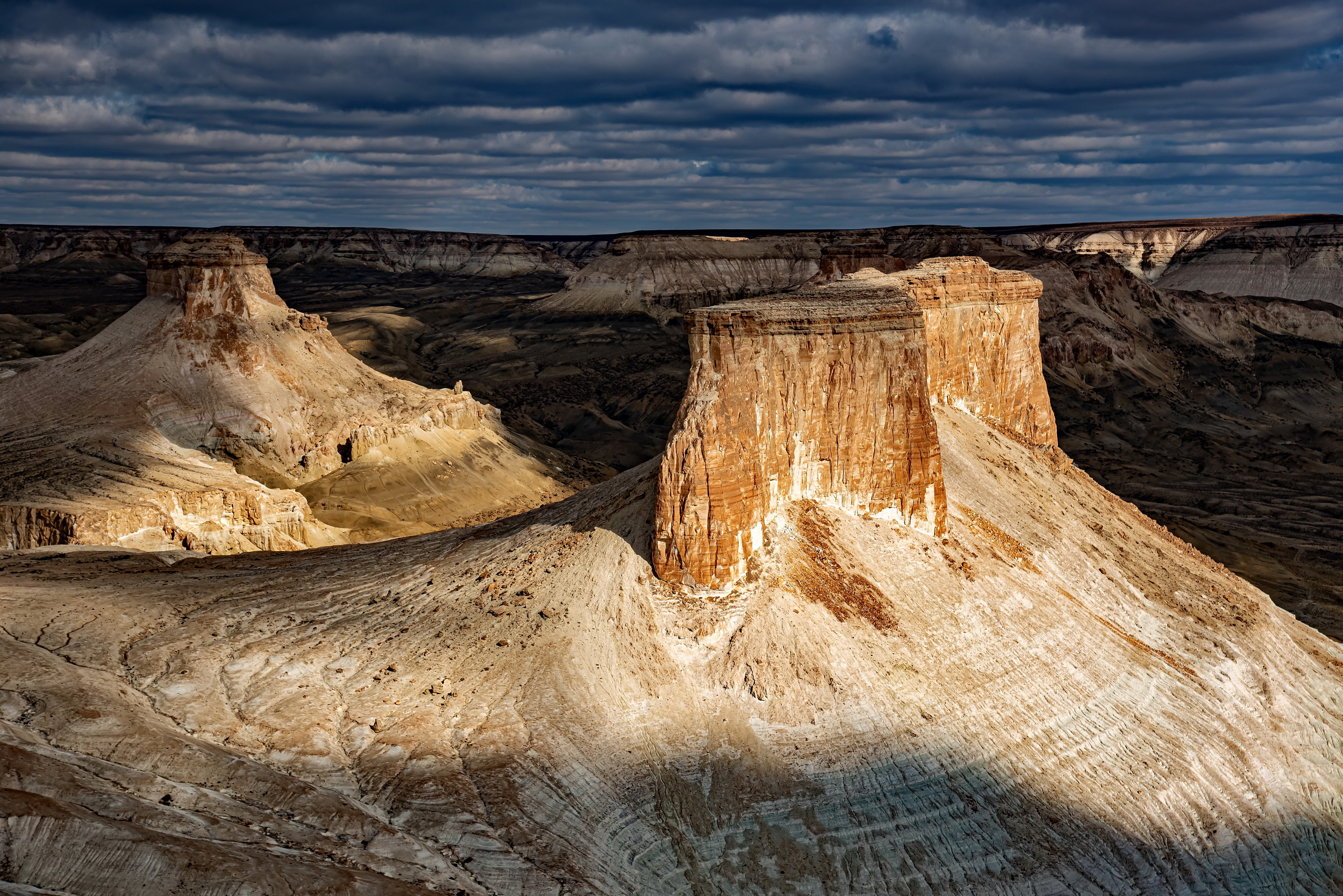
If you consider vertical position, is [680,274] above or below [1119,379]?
above

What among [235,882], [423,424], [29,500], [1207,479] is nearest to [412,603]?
[235,882]

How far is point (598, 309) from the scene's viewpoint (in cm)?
16050

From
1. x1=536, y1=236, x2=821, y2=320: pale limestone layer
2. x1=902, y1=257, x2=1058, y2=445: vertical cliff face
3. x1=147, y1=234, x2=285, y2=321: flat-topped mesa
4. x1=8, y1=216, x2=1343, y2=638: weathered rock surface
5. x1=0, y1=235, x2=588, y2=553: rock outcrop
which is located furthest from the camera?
x1=536, y1=236, x2=821, y2=320: pale limestone layer

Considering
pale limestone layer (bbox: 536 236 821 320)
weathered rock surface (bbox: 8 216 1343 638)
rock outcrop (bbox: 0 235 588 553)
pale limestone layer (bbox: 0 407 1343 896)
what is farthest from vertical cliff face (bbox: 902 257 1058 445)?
pale limestone layer (bbox: 536 236 821 320)

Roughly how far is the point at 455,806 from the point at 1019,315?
1322 inches

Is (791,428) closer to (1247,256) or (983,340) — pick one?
(983,340)

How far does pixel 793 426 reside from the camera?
98.7ft

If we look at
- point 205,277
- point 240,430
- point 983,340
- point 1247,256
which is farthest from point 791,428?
point 1247,256

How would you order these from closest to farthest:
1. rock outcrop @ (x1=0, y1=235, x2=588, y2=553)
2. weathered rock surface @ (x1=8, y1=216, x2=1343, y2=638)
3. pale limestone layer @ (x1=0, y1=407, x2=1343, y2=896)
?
pale limestone layer @ (x1=0, y1=407, x2=1343, y2=896) → rock outcrop @ (x1=0, y1=235, x2=588, y2=553) → weathered rock surface @ (x1=8, y1=216, x2=1343, y2=638)

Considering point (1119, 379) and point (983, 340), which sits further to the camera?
point (1119, 379)

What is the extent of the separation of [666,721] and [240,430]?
42831 millimetres

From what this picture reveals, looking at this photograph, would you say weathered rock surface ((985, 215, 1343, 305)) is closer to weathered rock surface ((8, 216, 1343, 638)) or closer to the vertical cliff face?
weathered rock surface ((8, 216, 1343, 638))

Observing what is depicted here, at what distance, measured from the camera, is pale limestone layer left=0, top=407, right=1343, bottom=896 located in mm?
21484

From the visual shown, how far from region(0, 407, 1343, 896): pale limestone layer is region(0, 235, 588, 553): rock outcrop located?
40.2 feet
